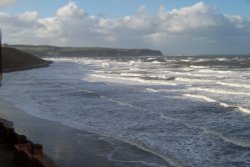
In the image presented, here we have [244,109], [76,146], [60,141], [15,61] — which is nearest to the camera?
[76,146]

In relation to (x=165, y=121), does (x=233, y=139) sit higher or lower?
higher

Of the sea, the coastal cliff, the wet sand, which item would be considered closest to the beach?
the wet sand

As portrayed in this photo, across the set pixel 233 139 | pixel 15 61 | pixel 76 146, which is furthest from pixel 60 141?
pixel 15 61

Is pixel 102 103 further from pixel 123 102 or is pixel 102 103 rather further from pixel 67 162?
pixel 67 162

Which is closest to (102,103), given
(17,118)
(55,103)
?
(55,103)

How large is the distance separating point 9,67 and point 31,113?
56990mm

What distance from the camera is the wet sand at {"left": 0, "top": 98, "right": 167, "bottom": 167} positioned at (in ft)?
42.9

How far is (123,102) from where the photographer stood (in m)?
27.8

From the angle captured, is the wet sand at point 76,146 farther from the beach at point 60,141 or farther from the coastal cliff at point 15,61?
the coastal cliff at point 15,61

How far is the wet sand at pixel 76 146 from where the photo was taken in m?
13.1

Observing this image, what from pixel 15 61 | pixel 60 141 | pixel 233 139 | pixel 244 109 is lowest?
pixel 60 141

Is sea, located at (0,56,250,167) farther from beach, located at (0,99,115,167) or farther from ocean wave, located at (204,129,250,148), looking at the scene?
beach, located at (0,99,115,167)

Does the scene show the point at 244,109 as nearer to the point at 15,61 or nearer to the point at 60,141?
the point at 60,141

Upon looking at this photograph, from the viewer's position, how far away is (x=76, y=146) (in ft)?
49.8
